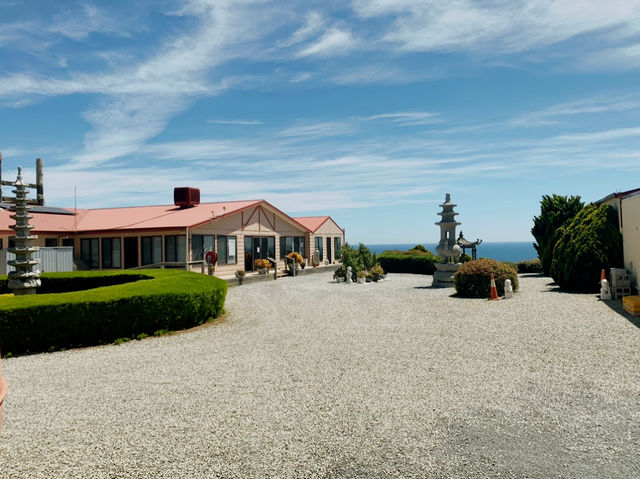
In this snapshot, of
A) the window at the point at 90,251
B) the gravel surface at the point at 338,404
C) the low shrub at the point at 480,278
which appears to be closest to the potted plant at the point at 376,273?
the low shrub at the point at 480,278

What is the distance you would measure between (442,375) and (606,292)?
1059 centimetres

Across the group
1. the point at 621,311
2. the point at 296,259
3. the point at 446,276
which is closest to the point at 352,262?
the point at 446,276

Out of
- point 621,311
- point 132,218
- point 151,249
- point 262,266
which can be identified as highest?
point 132,218

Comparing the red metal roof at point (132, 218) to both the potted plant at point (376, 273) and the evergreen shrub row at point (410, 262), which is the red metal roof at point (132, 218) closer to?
the potted plant at point (376, 273)

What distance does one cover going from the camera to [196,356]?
9.41 metres

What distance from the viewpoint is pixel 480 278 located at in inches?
691

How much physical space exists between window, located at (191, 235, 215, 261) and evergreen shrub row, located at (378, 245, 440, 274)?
42.0 ft

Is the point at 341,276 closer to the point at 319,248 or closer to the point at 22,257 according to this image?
the point at 319,248

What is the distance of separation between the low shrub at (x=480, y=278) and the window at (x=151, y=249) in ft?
47.7

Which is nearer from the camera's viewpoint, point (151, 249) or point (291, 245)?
point (151, 249)

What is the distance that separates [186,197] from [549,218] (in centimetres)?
1955

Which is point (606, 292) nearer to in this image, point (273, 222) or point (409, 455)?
point (409, 455)

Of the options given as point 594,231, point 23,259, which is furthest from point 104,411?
point 594,231

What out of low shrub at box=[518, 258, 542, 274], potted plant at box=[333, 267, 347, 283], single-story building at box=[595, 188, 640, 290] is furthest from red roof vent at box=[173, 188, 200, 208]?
single-story building at box=[595, 188, 640, 290]
